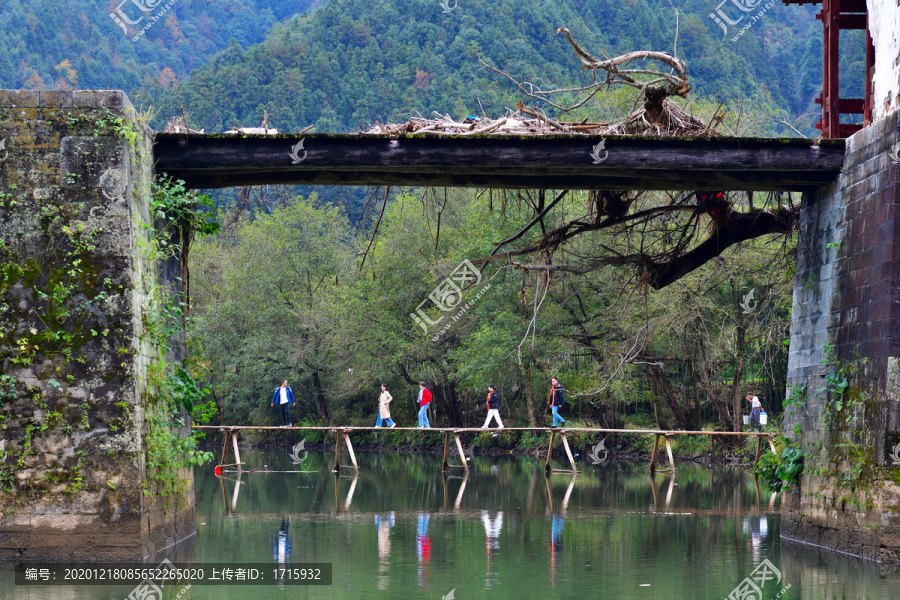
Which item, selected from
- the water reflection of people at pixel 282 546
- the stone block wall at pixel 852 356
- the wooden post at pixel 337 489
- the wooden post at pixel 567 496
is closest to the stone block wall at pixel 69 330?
the water reflection of people at pixel 282 546

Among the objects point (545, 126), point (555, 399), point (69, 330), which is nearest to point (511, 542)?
point (545, 126)

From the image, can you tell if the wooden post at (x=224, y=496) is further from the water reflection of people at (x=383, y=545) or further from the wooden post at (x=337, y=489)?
the water reflection of people at (x=383, y=545)

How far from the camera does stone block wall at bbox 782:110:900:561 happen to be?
10.6 meters

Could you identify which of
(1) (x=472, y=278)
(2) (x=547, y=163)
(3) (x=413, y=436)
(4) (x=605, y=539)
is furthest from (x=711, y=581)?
(3) (x=413, y=436)

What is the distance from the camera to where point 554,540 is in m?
13.0

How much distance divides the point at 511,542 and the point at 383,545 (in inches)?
61.4

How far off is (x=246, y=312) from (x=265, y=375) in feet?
8.89

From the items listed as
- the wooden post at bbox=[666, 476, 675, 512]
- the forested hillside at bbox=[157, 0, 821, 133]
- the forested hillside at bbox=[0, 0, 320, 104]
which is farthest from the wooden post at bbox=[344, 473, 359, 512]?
the forested hillside at bbox=[0, 0, 320, 104]

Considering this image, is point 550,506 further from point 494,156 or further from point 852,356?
point 494,156

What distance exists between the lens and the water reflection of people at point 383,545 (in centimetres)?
1001

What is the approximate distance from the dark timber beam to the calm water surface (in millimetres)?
4236

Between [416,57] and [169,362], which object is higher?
[416,57]

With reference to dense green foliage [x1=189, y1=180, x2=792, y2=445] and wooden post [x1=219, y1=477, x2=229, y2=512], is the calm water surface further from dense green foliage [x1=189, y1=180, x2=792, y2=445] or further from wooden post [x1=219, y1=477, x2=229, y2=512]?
dense green foliage [x1=189, y1=180, x2=792, y2=445]

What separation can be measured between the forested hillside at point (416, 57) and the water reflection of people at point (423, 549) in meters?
48.4
